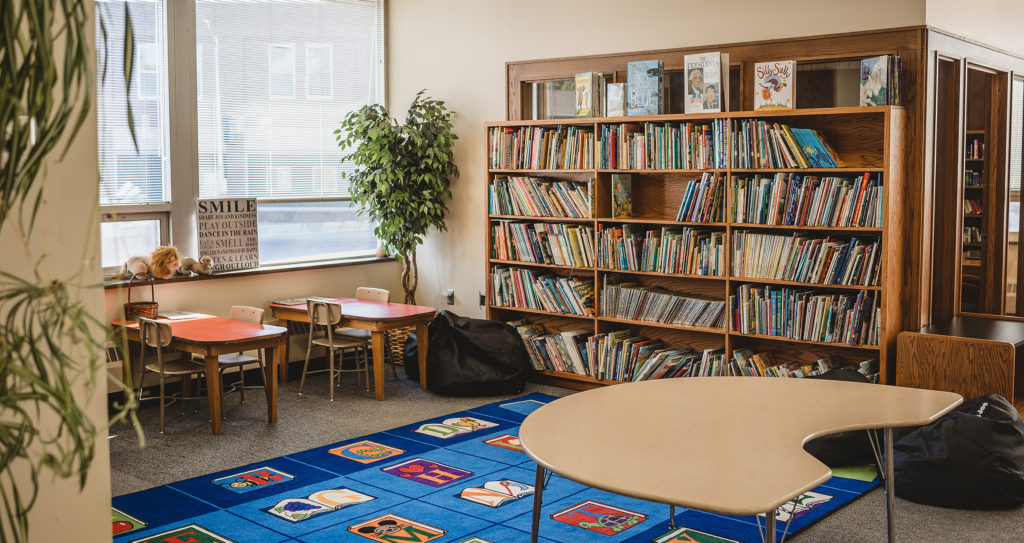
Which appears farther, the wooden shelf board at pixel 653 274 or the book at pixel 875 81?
the wooden shelf board at pixel 653 274

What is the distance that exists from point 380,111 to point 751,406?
541cm

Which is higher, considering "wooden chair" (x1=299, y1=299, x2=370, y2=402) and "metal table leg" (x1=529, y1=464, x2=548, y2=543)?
"wooden chair" (x1=299, y1=299, x2=370, y2=402)

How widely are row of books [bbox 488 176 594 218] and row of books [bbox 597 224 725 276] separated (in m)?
0.25

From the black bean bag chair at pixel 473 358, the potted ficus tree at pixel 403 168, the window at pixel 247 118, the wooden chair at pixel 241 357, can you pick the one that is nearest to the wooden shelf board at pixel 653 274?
the black bean bag chair at pixel 473 358

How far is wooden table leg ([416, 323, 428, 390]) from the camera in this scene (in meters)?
6.79

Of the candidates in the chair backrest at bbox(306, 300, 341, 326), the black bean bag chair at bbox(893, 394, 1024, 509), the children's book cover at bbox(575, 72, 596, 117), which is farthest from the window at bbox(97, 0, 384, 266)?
the black bean bag chair at bbox(893, 394, 1024, 509)

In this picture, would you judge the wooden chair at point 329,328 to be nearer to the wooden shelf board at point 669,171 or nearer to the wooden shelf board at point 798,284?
the wooden shelf board at point 669,171

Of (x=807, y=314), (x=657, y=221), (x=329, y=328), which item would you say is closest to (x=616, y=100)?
(x=657, y=221)

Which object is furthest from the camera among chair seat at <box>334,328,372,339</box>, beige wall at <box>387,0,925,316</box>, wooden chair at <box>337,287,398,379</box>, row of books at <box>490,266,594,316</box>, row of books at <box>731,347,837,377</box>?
wooden chair at <box>337,287,398,379</box>

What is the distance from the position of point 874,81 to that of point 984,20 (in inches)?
53.8

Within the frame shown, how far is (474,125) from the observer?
24.5ft

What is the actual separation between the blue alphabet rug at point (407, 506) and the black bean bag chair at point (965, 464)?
0.30 m

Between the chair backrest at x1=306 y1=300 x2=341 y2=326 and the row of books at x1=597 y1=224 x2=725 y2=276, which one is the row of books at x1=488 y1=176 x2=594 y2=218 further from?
the chair backrest at x1=306 y1=300 x2=341 y2=326

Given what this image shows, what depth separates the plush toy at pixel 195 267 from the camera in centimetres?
662
